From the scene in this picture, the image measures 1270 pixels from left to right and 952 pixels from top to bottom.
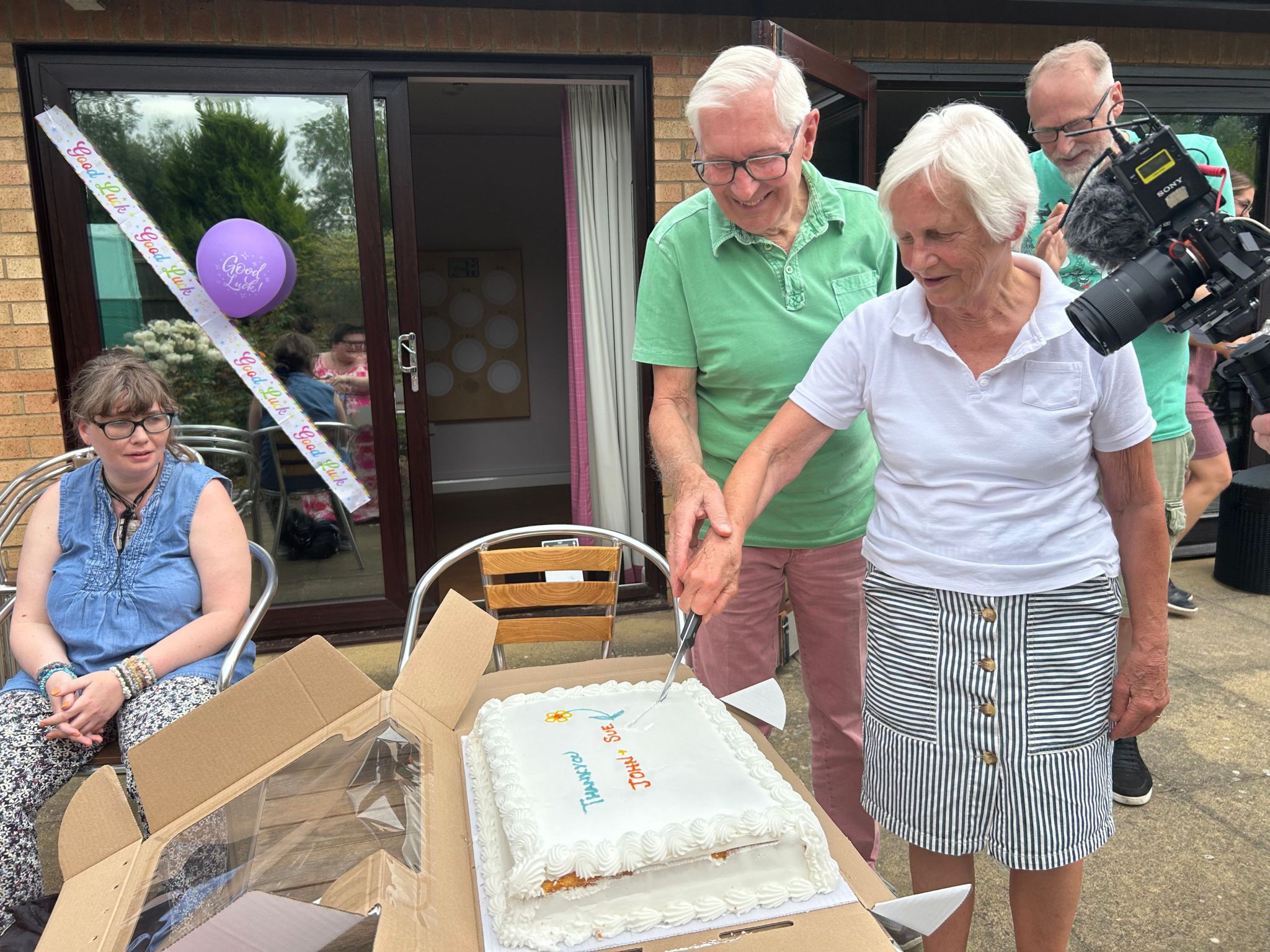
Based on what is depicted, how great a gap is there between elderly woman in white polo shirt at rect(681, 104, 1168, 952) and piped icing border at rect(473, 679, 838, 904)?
1.19 feet

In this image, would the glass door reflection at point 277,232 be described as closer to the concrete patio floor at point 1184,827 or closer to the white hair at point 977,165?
the concrete patio floor at point 1184,827

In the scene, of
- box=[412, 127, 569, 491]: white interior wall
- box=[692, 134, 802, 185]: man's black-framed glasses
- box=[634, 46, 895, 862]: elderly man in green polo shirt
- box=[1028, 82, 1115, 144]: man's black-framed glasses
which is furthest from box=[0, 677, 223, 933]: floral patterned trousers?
box=[412, 127, 569, 491]: white interior wall

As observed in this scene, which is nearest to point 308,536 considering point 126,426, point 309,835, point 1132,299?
point 126,426

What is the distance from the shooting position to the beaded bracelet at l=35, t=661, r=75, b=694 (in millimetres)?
1972

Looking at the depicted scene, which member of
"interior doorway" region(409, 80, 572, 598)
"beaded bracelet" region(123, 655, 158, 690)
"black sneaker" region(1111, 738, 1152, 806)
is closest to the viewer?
"beaded bracelet" region(123, 655, 158, 690)

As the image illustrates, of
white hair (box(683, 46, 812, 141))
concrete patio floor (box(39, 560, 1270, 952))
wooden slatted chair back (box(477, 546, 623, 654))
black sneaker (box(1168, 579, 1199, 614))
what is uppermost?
white hair (box(683, 46, 812, 141))

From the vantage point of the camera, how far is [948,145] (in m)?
1.20

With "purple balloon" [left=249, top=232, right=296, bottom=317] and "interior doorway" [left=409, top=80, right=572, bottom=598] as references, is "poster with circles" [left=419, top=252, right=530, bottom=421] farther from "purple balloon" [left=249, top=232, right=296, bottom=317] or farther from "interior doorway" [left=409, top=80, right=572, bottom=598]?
"purple balloon" [left=249, top=232, right=296, bottom=317]

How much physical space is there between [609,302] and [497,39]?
1.29 metres

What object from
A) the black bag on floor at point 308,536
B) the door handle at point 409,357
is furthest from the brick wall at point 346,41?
the door handle at point 409,357

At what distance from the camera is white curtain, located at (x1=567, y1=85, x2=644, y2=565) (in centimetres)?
420

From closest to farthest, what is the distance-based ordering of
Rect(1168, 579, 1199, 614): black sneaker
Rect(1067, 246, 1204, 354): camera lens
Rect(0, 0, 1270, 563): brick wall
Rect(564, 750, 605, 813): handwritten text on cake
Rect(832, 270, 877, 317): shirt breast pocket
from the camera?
Rect(564, 750, 605, 813): handwritten text on cake → Rect(1067, 246, 1204, 354): camera lens → Rect(832, 270, 877, 317): shirt breast pocket → Rect(0, 0, 1270, 563): brick wall → Rect(1168, 579, 1199, 614): black sneaker

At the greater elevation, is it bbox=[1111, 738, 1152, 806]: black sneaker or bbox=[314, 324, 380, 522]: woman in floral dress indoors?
bbox=[314, 324, 380, 522]: woman in floral dress indoors

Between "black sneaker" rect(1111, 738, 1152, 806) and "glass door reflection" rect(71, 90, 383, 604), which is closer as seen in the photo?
"black sneaker" rect(1111, 738, 1152, 806)
